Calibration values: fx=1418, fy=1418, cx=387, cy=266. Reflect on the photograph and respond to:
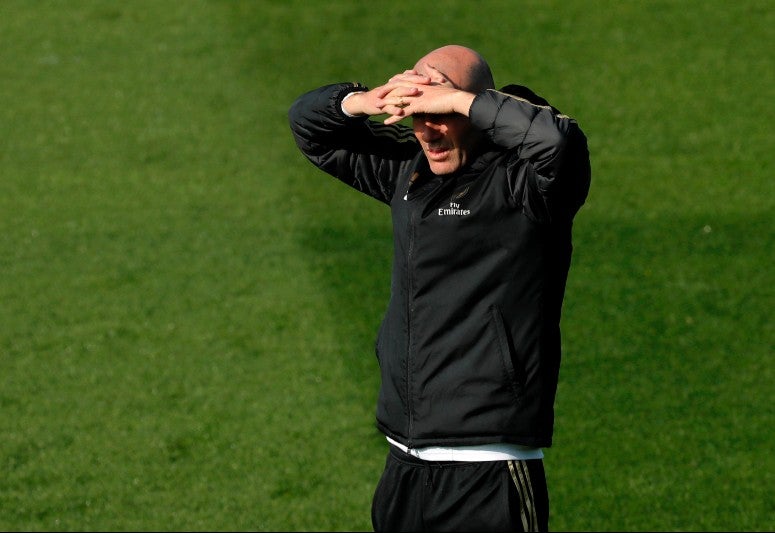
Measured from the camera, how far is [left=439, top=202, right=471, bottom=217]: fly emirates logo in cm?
455

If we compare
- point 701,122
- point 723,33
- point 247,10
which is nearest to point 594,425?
point 701,122

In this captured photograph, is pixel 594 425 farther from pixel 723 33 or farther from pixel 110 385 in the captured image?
pixel 723 33

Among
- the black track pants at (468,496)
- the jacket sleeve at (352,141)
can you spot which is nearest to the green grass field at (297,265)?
the black track pants at (468,496)

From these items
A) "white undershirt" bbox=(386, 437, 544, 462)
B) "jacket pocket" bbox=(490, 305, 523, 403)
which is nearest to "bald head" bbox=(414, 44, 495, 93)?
"jacket pocket" bbox=(490, 305, 523, 403)

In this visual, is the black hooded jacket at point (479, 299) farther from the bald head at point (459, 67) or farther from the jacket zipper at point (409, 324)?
the bald head at point (459, 67)

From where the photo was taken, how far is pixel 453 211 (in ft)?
15.0

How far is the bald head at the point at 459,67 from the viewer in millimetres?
4578

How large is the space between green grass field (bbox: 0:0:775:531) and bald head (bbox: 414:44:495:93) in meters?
3.32

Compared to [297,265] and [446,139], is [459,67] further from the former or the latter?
[297,265]

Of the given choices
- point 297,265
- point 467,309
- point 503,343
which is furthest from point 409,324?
point 297,265

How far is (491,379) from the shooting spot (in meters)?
4.59

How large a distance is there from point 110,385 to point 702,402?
11.8 ft

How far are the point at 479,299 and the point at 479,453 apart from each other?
0.52 metres

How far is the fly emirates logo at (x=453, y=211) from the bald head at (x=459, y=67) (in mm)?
380
